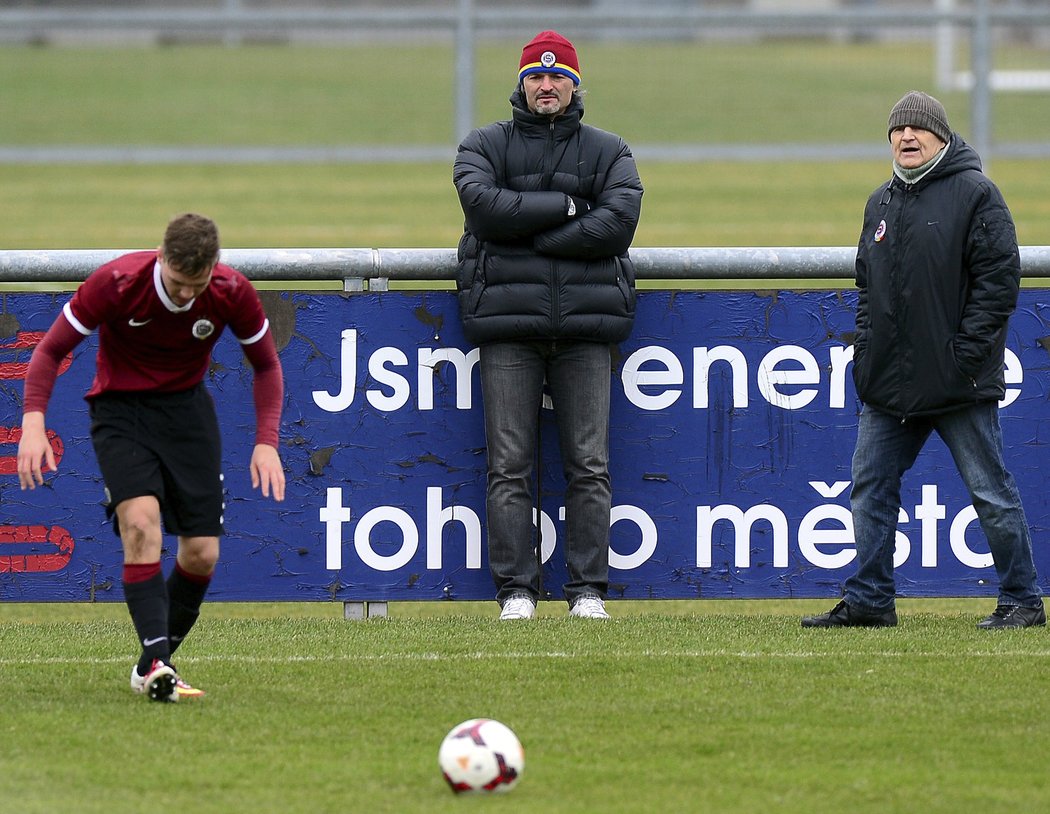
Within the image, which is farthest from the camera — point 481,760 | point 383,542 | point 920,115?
point 383,542

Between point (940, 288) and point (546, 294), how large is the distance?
147 cm

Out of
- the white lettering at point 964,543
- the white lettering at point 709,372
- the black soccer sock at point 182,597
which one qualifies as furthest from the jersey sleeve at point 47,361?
the white lettering at point 964,543

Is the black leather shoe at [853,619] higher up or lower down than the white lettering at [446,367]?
lower down

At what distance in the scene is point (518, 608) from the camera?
25.0 feet

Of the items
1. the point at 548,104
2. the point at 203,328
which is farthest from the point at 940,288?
the point at 203,328

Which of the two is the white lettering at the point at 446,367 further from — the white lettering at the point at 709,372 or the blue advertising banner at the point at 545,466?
the white lettering at the point at 709,372

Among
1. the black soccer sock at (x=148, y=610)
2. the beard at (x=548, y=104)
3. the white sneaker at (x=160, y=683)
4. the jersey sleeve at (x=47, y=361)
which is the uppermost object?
the beard at (x=548, y=104)

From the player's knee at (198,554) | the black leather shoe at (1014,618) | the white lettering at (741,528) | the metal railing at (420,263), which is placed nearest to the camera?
the player's knee at (198,554)

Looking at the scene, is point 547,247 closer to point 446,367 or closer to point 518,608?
point 446,367

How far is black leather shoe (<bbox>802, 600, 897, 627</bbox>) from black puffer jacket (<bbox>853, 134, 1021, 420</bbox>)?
76cm

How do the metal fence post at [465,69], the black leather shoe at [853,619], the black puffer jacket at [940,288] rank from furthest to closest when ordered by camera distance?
the metal fence post at [465,69] → the black leather shoe at [853,619] → the black puffer jacket at [940,288]

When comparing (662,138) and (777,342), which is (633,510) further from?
(662,138)

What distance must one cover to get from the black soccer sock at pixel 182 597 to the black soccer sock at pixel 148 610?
262 millimetres

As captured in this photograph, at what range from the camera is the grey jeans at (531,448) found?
7.66 metres
